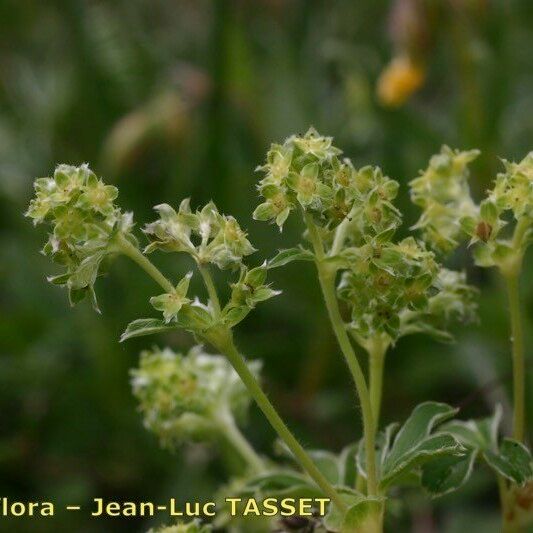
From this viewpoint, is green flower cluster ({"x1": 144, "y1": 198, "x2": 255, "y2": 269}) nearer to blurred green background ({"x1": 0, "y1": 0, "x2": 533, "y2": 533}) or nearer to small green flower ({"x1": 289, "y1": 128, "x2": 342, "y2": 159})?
small green flower ({"x1": 289, "y1": 128, "x2": 342, "y2": 159})

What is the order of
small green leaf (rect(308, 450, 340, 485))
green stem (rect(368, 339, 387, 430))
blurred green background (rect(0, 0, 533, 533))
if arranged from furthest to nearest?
blurred green background (rect(0, 0, 533, 533)) → small green leaf (rect(308, 450, 340, 485)) → green stem (rect(368, 339, 387, 430))

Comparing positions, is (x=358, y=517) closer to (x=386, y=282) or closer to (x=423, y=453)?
(x=423, y=453)

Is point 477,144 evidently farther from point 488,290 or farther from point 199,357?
point 199,357

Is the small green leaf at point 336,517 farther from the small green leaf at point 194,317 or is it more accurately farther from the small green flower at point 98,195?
the small green flower at point 98,195

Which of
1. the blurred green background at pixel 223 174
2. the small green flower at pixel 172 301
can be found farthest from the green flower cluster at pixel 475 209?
the blurred green background at pixel 223 174

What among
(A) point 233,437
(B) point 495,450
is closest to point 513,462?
(B) point 495,450

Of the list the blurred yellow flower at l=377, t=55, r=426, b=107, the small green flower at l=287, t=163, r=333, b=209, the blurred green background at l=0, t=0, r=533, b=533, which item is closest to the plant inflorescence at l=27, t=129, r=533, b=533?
the small green flower at l=287, t=163, r=333, b=209
